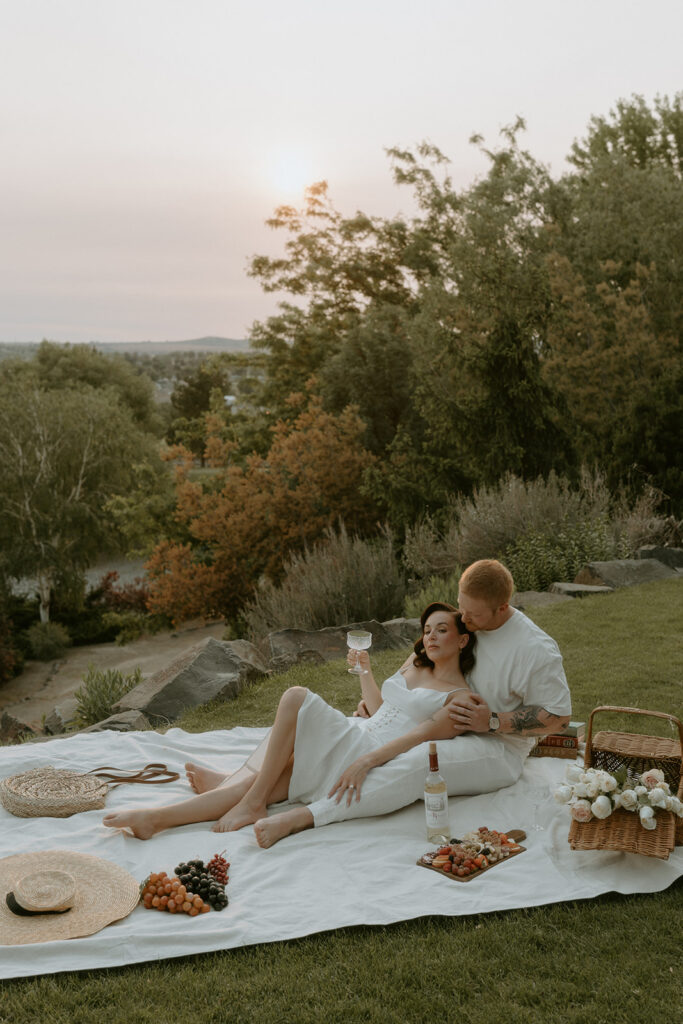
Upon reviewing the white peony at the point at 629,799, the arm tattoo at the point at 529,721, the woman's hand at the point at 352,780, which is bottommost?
the woman's hand at the point at 352,780

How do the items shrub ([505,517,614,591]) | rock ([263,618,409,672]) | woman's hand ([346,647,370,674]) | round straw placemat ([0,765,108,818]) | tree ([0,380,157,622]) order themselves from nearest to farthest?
round straw placemat ([0,765,108,818]) < woman's hand ([346,647,370,674]) < rock ([263,618,409,672]) < shrub ([505,517,614,591]) < tree ([0,380,157,622])

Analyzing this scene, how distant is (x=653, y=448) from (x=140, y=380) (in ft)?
121

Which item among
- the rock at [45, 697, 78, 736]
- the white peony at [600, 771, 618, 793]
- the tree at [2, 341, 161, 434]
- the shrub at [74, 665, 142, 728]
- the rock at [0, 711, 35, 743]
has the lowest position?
the rock at [0, 711, 35, 743]

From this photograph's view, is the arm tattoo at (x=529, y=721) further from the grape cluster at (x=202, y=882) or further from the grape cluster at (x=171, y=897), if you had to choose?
the grape cluster at (x=171, y=897)

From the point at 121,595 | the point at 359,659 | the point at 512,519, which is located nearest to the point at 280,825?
the point at 359,659

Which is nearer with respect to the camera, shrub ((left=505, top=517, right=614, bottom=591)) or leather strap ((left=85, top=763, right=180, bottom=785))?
leather strap ((left=85, top=763, right=180, bottom=785))

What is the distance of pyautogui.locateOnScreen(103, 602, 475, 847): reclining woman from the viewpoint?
13.8 ft

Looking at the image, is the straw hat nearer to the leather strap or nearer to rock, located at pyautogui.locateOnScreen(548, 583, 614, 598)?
the leather strap

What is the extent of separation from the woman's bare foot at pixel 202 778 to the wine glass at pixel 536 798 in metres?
1.60

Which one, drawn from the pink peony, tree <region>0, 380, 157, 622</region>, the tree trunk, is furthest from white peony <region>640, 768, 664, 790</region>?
tree <region>0, 380, 157, 622</region>

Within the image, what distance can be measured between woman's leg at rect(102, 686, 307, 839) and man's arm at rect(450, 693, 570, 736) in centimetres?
76

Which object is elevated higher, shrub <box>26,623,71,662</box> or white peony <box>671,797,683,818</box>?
white peony <box>671,797,683,818</box>

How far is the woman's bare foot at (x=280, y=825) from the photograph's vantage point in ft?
13.4

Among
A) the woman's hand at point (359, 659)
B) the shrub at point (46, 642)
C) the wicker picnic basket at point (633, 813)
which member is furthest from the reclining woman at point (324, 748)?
the shrub at point (46, 642)
